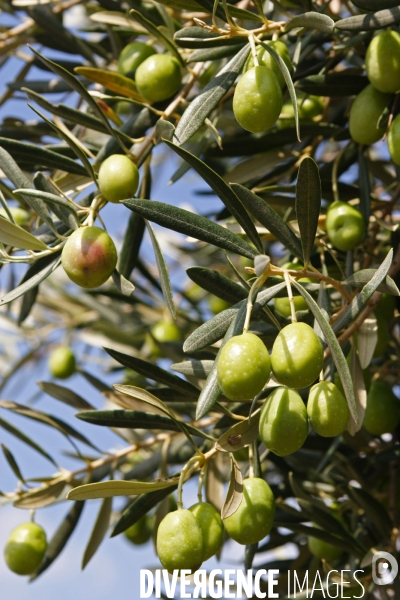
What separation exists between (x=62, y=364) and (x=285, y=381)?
2.24 metres

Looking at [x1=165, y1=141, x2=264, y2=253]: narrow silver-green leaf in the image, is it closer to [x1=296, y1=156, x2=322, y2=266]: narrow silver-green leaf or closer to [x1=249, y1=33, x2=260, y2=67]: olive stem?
[x1=296, y1=156, x2=322, y2=266]: narrow silver-green leaf

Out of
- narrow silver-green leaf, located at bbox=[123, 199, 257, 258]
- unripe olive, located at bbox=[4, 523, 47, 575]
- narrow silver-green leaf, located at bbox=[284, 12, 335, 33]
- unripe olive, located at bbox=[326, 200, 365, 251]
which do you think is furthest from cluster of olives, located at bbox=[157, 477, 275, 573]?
narrow silver-green leaf, located at bbox=[284, 12, 335, 33]

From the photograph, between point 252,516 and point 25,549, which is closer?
point 252,516

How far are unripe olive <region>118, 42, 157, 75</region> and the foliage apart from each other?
9 centimetres

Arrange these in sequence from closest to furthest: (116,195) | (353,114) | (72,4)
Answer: (116,195) < (353,114) < (72,4)

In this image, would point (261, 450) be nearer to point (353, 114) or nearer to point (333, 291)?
point (333, 291)

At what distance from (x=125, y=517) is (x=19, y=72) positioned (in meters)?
1.53

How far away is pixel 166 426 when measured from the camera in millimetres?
1613

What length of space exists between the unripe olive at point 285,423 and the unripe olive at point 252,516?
17 centimetres

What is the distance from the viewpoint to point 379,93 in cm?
153

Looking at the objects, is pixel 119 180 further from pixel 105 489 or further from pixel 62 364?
pixel 62 364

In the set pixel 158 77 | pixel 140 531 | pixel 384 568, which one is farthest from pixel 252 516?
pixel 140 531

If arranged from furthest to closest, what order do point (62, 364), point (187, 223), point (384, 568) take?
point (62, 364)
point (384, 568)
point (187, 223)

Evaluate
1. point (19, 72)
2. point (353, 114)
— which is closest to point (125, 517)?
point (353, 114)
